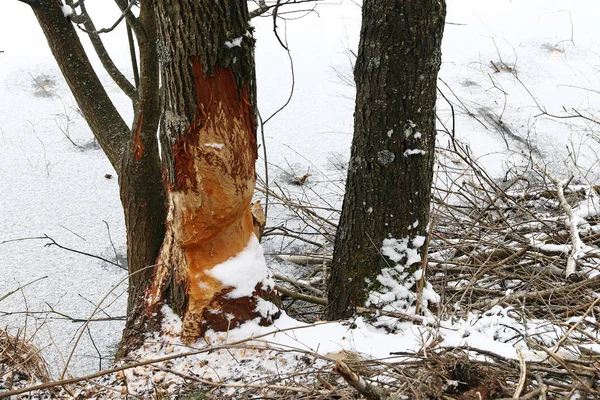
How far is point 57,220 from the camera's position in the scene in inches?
132

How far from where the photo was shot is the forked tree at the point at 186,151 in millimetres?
1641

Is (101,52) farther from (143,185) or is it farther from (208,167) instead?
(208,167)

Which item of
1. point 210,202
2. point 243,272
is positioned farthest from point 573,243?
point 210,202

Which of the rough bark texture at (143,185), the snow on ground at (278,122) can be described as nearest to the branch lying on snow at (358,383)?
the snow on ground at (278,122)

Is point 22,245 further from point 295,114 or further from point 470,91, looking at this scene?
point 470,91

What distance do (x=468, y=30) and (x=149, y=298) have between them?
3966 millimetres

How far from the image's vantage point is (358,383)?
1.17 meters

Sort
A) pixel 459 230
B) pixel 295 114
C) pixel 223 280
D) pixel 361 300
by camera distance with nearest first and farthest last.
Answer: pixel 223 280, pixel 361 300, pixel 459 230, pixel 295 114

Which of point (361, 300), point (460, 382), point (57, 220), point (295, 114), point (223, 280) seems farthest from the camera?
Answer: point (295, 114)

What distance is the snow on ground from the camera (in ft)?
9.61

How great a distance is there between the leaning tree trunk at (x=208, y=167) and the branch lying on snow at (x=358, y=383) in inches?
31.0

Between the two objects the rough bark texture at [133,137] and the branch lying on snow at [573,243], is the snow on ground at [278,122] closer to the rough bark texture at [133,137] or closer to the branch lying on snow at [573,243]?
the rough bark texture at [133,137]

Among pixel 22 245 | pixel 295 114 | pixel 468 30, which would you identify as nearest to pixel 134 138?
pixel 22 245

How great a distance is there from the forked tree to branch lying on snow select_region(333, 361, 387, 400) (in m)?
0.80
